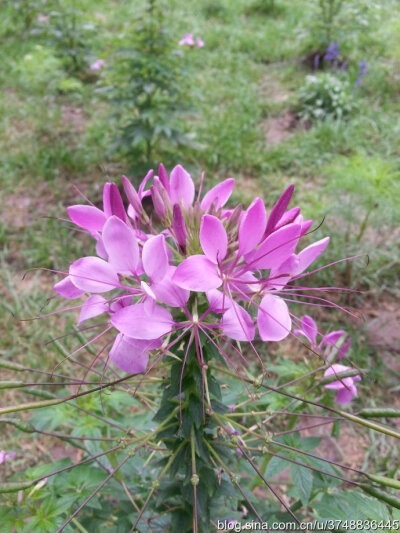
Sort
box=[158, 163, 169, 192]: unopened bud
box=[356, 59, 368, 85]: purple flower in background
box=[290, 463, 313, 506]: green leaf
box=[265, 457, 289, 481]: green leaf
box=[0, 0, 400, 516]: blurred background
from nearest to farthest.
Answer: box=[158, 163, 169, 192]: unopened bud → box=[290, 463, 313, 506]: green leaf → box=[265, 457, 289, 481]: green leaf → box=[0, 0, 400, 516]: blurred background → box=[356, 59, 368, 85]: purple flower in background

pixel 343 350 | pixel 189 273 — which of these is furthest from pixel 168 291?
pixel 343 350

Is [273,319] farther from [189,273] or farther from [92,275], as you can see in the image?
[92,275]

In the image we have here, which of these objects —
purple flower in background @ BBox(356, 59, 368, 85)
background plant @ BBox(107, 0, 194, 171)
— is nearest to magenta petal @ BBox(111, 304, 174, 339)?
background plant @ BBox(107, 0, 194, 171)

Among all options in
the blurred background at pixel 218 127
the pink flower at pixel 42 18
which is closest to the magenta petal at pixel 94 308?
the blurred background at pixel 218 127

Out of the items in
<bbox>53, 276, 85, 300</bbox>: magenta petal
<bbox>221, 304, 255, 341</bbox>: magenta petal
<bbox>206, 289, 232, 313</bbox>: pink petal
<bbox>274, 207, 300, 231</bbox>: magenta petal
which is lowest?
<bbox>53, 276, 85, 300</bbox>: magenta petal

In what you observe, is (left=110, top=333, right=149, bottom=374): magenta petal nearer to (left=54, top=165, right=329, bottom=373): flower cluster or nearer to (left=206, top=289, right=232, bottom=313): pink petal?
(left=54, top=165, right=329, bottom=373): flower cluster

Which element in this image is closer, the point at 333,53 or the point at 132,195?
the point at 132,195
